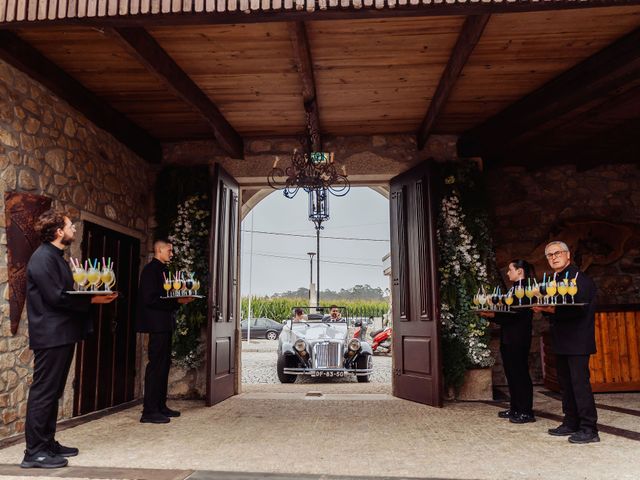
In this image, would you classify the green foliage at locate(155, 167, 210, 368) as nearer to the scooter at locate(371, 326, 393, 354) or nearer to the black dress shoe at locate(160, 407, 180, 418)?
the black dress shoe at locate(160, 407, 180, 418)

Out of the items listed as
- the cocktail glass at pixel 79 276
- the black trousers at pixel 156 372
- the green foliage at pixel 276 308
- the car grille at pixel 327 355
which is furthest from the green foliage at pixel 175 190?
the green foliage at pixel 276 308

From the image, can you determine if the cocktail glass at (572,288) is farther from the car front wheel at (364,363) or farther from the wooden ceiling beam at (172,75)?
the car front wheel at (364,363)

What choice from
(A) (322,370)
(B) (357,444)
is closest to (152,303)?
(B) (357,444)

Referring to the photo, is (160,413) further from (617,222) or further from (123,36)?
(617,222)

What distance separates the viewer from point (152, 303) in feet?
14.0

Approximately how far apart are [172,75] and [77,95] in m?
1.01

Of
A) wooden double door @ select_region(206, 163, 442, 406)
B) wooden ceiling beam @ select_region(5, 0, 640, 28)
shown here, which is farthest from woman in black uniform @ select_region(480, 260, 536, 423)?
wooden ceiling beam @ select_region(5, 0, 640, 28)

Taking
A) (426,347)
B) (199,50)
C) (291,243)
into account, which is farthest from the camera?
(291,243)

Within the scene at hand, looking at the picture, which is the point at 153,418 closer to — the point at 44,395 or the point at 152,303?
the point at 152,303

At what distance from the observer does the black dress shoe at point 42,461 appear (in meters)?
2.82

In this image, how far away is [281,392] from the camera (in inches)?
241

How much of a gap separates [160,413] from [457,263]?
128 inches

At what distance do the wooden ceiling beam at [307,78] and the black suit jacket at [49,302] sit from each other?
6.95 ft

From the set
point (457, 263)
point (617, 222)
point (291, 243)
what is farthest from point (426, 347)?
point (291, 243)
